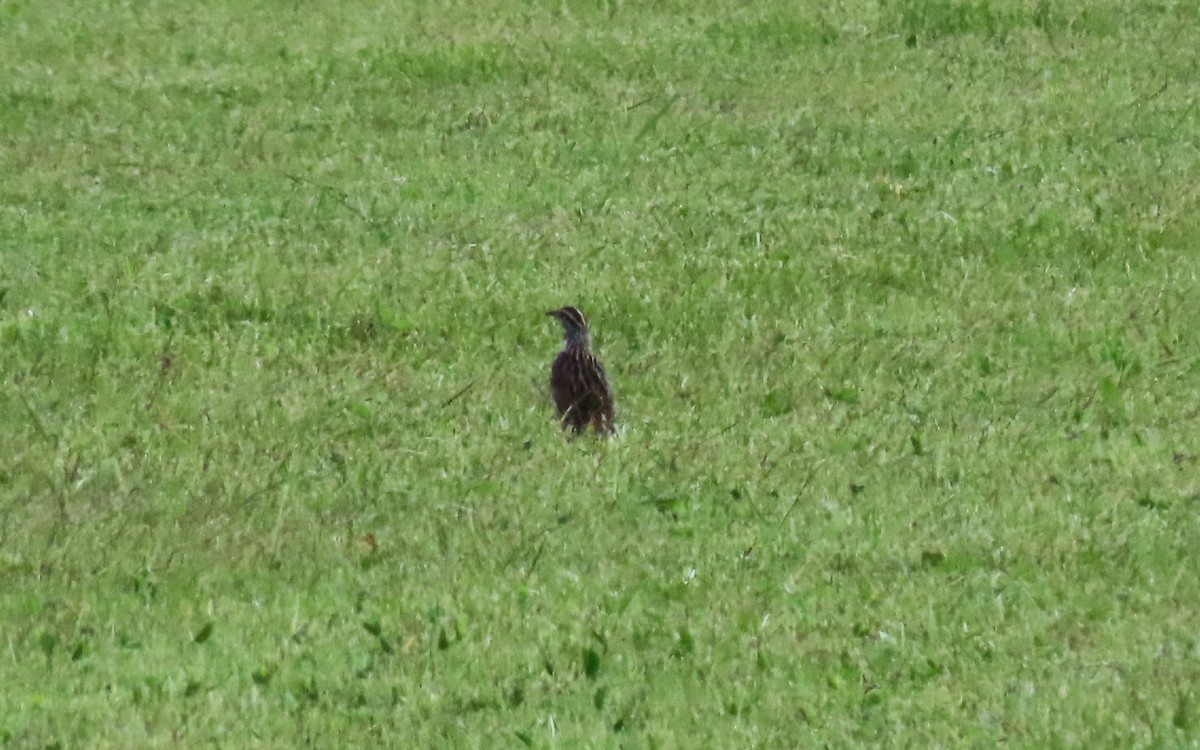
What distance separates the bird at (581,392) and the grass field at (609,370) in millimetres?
180

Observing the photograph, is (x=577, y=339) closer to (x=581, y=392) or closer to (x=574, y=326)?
(x=574, y=326)

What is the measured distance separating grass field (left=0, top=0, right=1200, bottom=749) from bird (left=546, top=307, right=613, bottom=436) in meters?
0.18

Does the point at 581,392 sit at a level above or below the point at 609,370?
above

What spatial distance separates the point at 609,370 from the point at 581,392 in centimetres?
175

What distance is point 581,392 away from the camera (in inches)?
503

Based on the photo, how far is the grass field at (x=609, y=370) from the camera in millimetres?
8945

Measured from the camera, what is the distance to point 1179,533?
35.4ft

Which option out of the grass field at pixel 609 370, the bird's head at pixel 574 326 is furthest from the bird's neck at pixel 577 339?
the grass field at pixel 609 370

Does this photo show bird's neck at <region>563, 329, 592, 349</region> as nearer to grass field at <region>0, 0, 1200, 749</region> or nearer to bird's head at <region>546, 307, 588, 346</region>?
bird's head at <region>546, 307, 588, 346</region>

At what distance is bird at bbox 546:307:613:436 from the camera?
12711 millimetres

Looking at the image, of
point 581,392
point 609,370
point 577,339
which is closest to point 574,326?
point 577,339

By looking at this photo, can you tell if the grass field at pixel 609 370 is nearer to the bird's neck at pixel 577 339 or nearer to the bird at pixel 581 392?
the bird at pixel 581 392

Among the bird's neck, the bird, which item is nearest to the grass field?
the bird

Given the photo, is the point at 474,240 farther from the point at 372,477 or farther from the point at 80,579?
the point at 80,579
